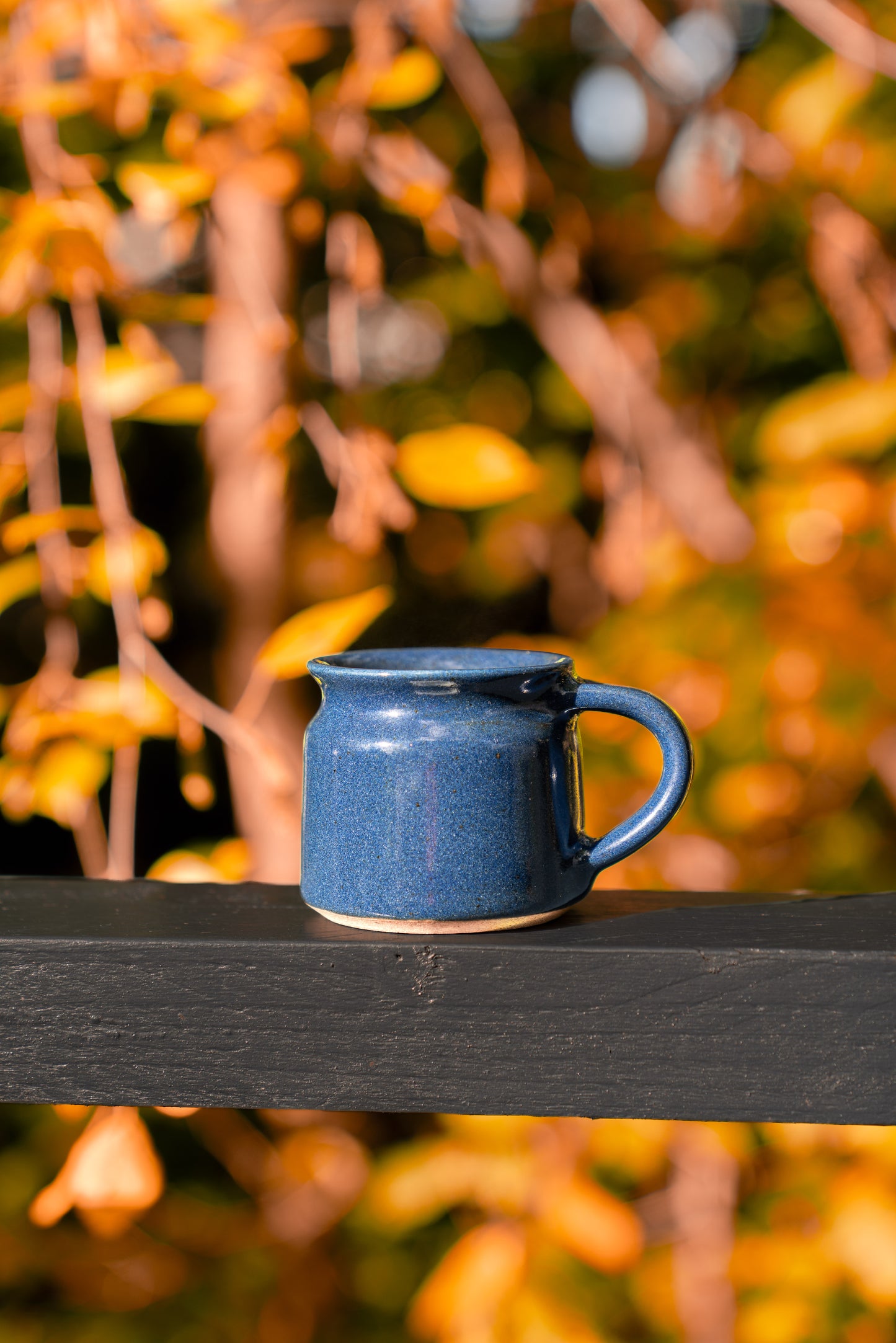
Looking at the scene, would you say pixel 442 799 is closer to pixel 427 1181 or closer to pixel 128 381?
pixel 128 381

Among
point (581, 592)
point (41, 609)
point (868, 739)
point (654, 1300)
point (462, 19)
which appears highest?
point (462, 19)

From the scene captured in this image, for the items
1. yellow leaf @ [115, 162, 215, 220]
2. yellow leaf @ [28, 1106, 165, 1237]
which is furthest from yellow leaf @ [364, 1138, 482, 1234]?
yellow leaf @ [115, 162, 215, 220]

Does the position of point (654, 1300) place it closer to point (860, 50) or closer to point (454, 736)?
point (454, 736)

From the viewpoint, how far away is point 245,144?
88 centimetres

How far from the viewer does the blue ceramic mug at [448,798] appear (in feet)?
1.69

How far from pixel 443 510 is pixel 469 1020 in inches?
31.0

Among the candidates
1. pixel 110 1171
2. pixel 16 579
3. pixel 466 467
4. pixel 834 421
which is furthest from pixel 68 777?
pixel 834 421

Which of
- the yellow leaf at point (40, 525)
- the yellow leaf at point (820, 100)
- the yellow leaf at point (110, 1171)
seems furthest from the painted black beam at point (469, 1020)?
the yellow leaf at point (820, 100)

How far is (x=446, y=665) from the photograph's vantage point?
623 millimetres

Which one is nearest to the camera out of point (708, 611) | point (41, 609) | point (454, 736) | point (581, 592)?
point (454, 736)

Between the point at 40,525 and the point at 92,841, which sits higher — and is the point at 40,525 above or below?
above

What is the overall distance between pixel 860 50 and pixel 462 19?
44cm

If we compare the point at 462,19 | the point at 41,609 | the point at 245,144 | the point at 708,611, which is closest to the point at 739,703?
the point at 708,611

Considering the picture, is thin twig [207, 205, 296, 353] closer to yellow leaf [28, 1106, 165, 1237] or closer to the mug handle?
the mug handle
